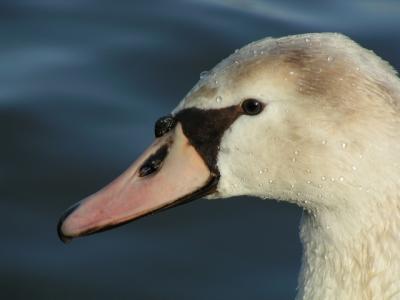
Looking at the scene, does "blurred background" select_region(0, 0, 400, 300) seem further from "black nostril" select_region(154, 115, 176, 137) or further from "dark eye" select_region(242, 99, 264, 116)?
"dark eye" select_region(242, 99, 264, 116)

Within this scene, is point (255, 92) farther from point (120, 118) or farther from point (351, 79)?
point (120, 118)

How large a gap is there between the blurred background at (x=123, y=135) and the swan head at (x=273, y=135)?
1818mm

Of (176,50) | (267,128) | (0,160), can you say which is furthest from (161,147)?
(176,50)

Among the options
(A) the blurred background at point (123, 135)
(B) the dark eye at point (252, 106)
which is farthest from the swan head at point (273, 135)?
(A) the blurred background at point (123, 135)

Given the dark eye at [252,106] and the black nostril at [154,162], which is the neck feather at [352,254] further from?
the black nostril at [154,162]

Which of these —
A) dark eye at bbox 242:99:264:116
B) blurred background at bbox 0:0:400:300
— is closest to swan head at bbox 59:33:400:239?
dark eye at bbox 242:99:264:116

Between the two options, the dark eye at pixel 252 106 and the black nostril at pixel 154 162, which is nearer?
the dark eye at pixel 252 106

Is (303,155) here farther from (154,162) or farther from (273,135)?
(154,162)

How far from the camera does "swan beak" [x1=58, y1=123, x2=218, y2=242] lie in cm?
480

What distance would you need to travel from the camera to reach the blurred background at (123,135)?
6664mm

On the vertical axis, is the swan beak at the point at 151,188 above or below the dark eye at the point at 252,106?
below

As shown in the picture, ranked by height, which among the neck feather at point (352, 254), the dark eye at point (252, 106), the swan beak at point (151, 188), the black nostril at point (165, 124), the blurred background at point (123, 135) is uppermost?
the dark eye at point (252, 106)

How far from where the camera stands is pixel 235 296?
6570 mm

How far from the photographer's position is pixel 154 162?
4836 millimetres
